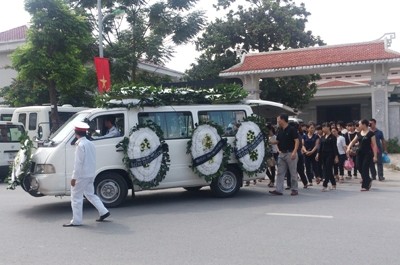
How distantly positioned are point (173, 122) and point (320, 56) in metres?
15.8

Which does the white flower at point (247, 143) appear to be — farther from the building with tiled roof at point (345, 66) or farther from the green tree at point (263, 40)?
the green tree at point (263, 40)

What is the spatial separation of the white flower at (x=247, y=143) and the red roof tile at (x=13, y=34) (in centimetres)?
2783

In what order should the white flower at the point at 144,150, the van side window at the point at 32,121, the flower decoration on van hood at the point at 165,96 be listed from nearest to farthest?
the white flower at the point at 144,150 → the flower decoration on van hood at the point at 165,96 → the van side window at the point at 32,121

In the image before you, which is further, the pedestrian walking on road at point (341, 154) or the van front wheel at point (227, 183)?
the pedestrian walking on road at point (341, 154)

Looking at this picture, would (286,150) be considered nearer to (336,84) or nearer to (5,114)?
(5,114)

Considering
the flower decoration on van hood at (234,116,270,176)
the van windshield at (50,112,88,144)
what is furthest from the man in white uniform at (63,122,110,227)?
the flower decoration on van hood at (234,116,270,176)

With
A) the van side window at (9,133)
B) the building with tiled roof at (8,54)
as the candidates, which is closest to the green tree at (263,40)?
the building with tiled roof at (8,54)

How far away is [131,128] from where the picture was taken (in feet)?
32.8

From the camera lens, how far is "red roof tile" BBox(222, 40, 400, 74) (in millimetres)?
23547

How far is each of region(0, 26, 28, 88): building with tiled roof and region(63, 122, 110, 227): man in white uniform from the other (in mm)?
25880

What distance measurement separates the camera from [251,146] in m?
11.1

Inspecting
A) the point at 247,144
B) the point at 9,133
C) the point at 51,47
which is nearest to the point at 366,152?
the point at 247,144

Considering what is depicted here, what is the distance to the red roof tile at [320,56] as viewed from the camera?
23.5 meters

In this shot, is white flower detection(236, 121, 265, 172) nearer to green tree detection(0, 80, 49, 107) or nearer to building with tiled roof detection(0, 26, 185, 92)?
green tree detection(0, 80, 49, 107)
